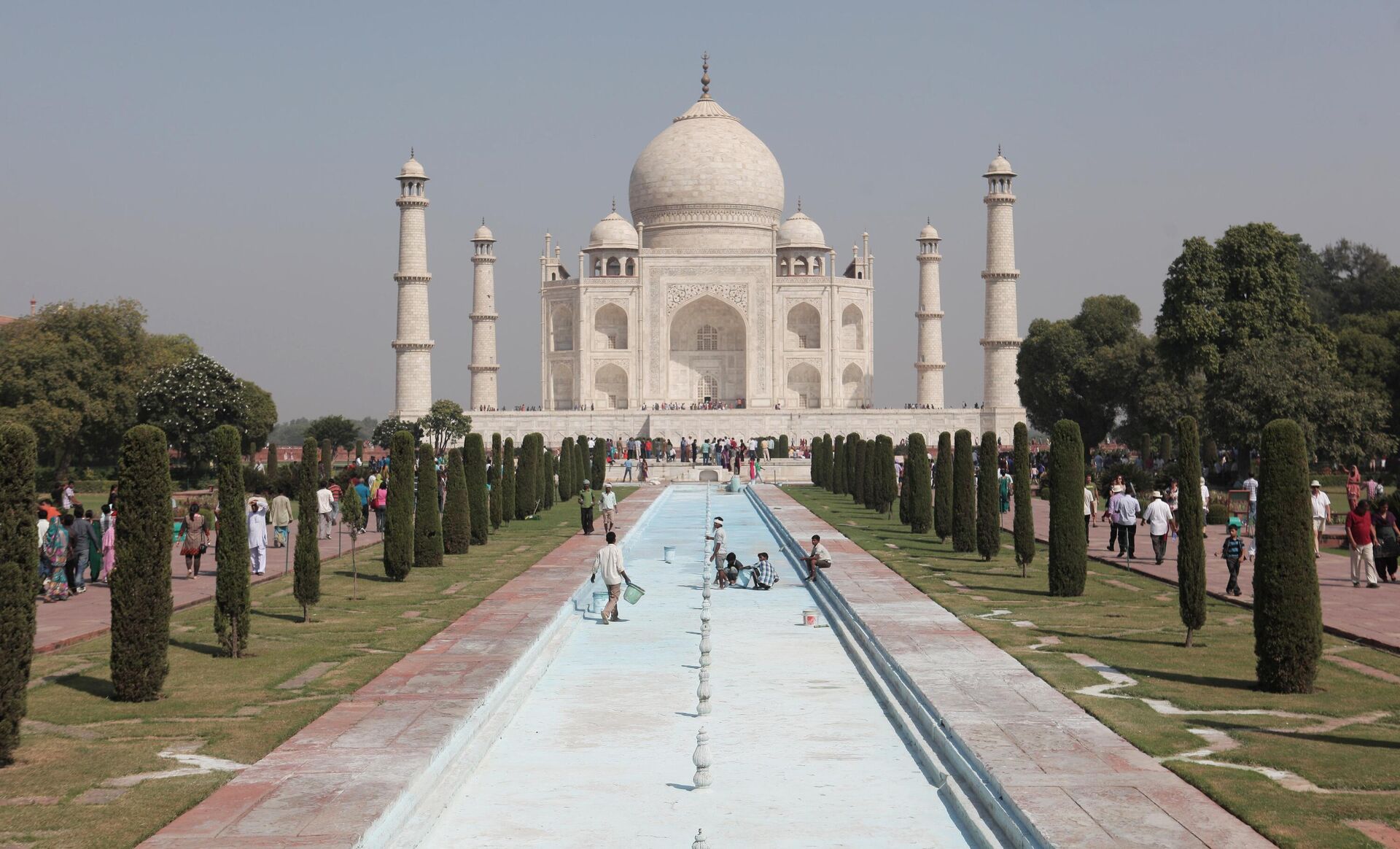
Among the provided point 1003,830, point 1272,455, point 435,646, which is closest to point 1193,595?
point 1272,455

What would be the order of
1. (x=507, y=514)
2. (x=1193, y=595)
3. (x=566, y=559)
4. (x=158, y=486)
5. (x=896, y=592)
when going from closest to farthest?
(x=158, y=486)
(x=1193, y=595)
(x=896, y=592)
(x=566, y=559)
(x=507, y=514)

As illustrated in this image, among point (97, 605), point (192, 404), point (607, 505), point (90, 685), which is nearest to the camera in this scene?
point (90, 685)

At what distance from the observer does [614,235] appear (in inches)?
1874

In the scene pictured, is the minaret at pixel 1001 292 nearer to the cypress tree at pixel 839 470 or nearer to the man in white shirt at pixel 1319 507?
the cypress tree at pixel 839 470

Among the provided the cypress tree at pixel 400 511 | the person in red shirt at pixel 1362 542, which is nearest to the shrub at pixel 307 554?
the cypress tree at pixel 400 511

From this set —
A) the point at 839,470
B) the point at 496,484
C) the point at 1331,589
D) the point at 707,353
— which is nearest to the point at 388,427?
the point at 707,353

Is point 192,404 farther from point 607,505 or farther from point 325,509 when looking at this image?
point 607,505

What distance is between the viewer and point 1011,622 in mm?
10539

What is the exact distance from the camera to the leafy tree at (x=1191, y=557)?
9.23 meters

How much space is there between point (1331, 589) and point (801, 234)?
37.3m

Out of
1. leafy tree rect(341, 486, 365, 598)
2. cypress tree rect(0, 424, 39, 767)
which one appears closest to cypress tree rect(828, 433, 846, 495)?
leafy tree rect(341, 486, 365, 598)

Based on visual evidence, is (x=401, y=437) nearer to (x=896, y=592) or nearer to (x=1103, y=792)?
(x=896, y=592)

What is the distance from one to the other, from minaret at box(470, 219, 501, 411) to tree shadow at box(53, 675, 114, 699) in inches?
1417

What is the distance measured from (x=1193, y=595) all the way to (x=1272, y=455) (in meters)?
1.28
